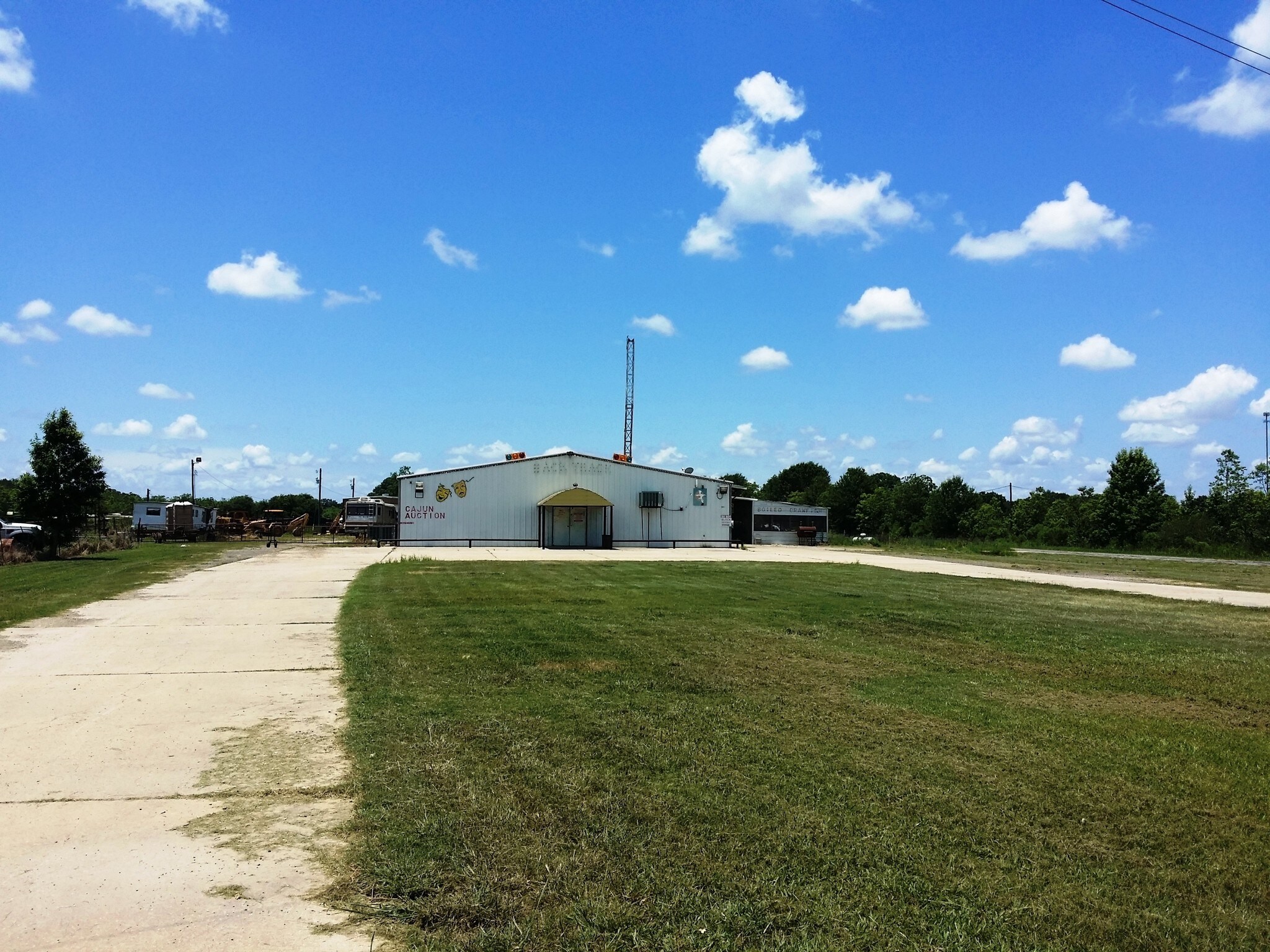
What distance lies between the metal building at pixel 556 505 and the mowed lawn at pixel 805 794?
31368 millimetres

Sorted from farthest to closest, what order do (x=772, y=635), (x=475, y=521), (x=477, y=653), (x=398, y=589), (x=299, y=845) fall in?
(x=475, y=521)
(x=398, y=589)
(x=772, y=635)
(x=477, y=653)
(x=299, y=845)

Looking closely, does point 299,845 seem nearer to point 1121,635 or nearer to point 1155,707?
point 1155,707

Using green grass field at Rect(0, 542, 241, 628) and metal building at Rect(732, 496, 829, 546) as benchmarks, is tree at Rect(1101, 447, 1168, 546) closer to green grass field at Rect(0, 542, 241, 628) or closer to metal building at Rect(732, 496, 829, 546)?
metal building at Rect(732, 496, 829, 546)

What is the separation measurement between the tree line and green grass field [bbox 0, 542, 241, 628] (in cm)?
3879

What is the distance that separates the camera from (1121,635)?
1246 centimetres

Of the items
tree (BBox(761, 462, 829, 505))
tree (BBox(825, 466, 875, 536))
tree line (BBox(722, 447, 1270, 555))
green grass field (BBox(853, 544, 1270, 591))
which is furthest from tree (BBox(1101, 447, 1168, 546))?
tree (BBox(761, 462, 829, 505))

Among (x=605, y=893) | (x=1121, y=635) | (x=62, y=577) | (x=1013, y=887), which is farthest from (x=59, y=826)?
(x=62, y=577)

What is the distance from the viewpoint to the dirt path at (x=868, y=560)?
69.2ft

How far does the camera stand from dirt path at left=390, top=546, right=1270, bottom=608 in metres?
21.1

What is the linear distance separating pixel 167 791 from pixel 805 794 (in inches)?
152

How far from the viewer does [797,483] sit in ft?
425

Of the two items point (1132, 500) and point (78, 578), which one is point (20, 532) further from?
point (1132, 500)

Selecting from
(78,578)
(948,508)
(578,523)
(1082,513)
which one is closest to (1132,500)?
(1082,513)

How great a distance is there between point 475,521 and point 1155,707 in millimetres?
36854
